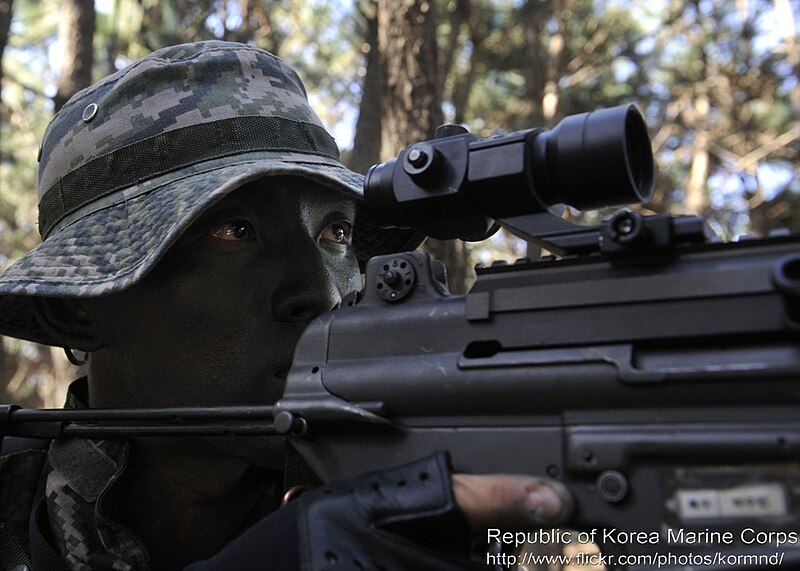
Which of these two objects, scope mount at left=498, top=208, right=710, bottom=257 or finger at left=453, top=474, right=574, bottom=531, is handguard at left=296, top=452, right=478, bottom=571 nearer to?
finger at left=453, top=474, right=574, bottom=531

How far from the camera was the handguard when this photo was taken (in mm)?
1519

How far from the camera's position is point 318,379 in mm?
1804

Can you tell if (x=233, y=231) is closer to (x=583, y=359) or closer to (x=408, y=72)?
(x=583, y=359)

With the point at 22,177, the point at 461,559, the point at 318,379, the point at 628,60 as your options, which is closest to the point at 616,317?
the point at 461,559

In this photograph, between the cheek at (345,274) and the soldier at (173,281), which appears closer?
the soldier at (173,281)

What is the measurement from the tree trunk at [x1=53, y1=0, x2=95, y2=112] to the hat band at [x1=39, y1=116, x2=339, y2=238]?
3.53 meters

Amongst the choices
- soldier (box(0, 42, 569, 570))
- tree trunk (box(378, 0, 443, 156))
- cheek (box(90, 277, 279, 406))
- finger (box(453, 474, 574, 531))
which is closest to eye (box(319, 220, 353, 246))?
soldier (box(0, 42, 569, 570))

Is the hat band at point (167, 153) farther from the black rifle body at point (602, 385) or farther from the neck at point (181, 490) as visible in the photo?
the black rifle body at point (602, 385)

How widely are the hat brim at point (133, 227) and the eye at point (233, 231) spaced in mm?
134

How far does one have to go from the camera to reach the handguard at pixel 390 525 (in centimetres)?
152

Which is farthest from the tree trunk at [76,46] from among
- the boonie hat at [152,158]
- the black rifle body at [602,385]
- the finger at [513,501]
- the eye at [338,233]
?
the finger at [513,501]

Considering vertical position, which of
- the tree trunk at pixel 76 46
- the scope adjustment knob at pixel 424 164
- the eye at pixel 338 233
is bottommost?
the scope adjustment knob at pixel 424 164

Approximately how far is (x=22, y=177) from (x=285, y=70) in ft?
53.8

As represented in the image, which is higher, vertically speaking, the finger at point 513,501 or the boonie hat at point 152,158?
the boonie hat at point 152,158
